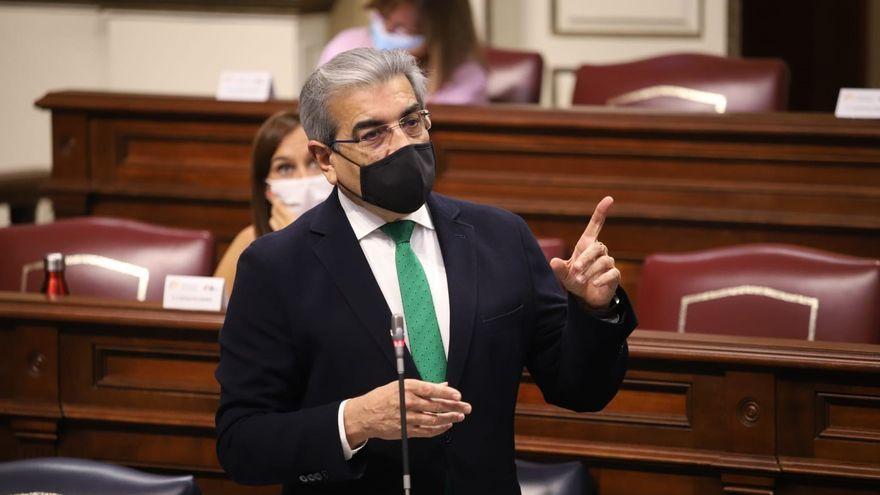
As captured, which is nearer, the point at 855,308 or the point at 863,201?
the point at 855,308

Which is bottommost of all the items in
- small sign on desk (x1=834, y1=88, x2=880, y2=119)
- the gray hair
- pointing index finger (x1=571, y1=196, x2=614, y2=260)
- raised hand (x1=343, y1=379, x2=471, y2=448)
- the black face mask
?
raised hand (x1=343, y1=379, x2=471, y2=448)

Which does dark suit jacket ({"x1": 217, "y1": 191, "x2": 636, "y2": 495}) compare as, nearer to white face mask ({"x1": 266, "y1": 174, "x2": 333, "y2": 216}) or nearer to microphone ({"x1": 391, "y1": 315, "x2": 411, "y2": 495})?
microphone ({"x1": 391, "y1": 315, "x2": 411, "y2": 495})

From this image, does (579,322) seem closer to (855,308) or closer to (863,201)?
(855,308)

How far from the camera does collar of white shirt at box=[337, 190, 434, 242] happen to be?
181 centimetres

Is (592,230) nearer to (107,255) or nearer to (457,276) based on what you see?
(457,276)

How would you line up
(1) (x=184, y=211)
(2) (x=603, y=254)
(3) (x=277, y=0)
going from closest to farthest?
(2) (x=603, y=254)
(1) (x=184, y=211)
(3) (x=277, y=0)

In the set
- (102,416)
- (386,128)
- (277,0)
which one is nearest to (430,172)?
(386,128)

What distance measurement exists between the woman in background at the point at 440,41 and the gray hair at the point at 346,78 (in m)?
2.51

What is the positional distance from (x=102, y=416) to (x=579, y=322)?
4.34 feet

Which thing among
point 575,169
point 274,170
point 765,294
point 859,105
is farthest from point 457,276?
point 859,105

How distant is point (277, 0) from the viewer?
19.3ft

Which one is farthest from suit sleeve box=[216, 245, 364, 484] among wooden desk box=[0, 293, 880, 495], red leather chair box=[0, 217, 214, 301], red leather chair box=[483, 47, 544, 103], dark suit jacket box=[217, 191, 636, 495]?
red leather chair box=[483, 47, 544, 103]

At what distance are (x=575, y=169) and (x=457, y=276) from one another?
7.23 ft

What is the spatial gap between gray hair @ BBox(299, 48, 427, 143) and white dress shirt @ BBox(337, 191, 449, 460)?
11 cm
